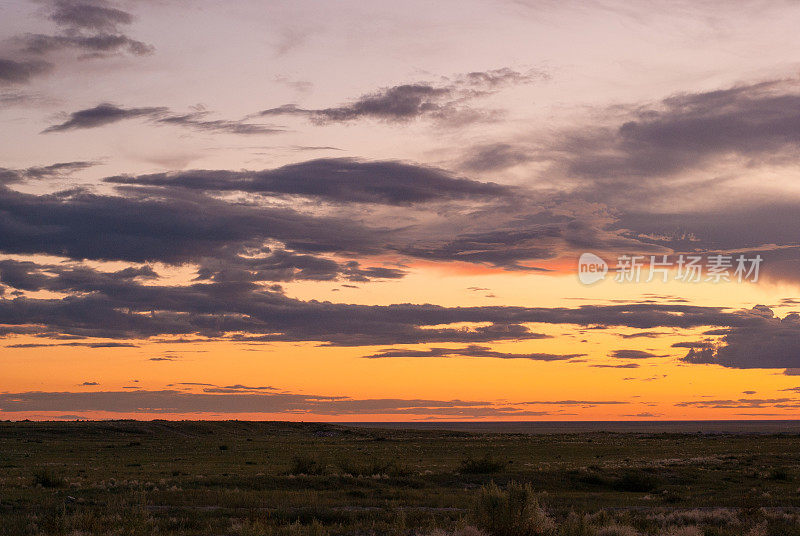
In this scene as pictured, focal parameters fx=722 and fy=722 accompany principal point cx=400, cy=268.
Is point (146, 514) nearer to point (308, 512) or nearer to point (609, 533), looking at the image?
point (308, 512)

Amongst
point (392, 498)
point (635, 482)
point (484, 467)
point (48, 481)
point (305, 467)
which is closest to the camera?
point (392, 498)

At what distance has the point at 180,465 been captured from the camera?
5291 centimetres

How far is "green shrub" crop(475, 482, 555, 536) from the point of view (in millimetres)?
19234

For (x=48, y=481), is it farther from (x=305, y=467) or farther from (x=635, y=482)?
(x=635, y=482)

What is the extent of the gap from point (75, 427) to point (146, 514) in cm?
7773

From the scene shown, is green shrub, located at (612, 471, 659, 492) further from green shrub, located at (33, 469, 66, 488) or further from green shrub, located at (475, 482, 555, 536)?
green shrub, located at (33, 469, 66, 488)

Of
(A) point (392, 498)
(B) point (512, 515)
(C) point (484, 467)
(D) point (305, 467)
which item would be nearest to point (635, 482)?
(C) point (484, 467)

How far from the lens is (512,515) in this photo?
1936 centimetres

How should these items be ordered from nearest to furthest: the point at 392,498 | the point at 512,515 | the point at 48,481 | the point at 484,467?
the point at 512,515 → the point at 392,498 → the point at 48,481 → the point at 484,467

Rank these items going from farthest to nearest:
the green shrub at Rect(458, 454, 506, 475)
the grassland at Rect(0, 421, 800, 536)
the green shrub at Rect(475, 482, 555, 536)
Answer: the green shrub at Rect(458, 454, 506, 475), the grassland at Rect(0, 421, 800, 536), the green shrub at Rect(475, 482, 555, 536)

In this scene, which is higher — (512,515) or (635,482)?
(512,515)

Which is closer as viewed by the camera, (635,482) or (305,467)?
(635,482)

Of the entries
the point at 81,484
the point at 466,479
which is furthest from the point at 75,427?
the point at 466,479

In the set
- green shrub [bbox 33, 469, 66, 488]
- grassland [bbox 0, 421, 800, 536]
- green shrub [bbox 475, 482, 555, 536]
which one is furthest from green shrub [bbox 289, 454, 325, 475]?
green shrub [bbox 475, 482, 555, 536]
